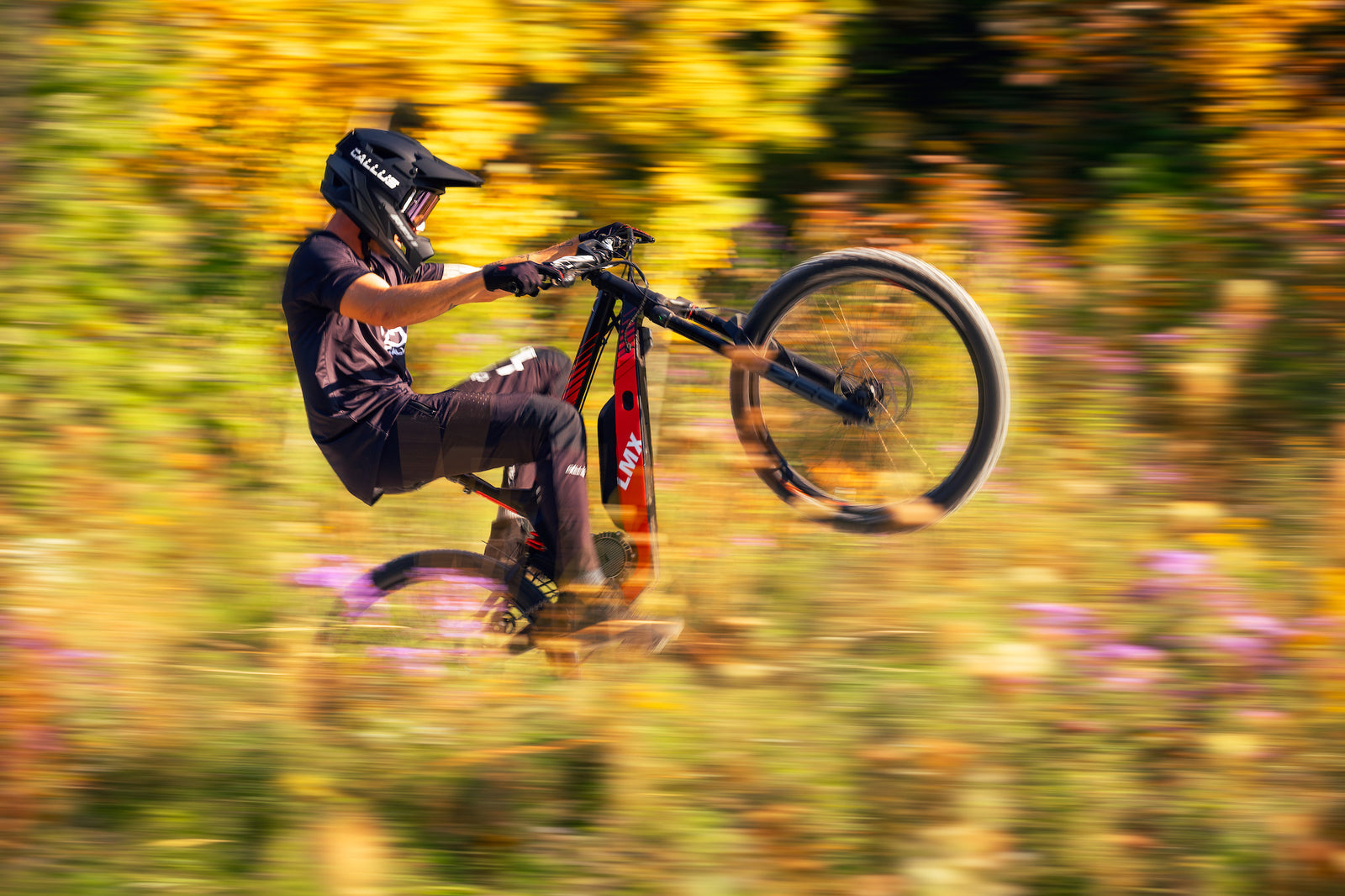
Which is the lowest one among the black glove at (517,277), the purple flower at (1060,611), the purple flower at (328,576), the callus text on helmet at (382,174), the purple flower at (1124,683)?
the purple flower at (328,576)

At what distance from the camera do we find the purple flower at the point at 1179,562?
10.8 feet

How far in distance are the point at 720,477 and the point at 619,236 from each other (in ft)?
3.08

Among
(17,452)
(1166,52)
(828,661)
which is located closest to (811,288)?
(828,661)

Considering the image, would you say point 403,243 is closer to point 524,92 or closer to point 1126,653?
point 524,92

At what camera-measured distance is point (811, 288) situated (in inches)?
135

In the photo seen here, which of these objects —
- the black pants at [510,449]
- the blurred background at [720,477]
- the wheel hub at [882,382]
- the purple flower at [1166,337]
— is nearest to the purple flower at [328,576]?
the blurred background at [720,477]

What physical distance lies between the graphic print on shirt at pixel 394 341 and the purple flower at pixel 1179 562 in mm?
2597

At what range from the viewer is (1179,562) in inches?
131

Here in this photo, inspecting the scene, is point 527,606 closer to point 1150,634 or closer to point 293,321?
point 293,321

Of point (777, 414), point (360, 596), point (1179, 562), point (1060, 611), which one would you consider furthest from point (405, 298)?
point (1179, 562)

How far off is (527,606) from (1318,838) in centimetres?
230

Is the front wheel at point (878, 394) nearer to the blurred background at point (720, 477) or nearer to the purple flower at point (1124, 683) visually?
the blurred background at point (720, 477)

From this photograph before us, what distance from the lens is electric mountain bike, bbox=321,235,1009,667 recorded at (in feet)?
11.1

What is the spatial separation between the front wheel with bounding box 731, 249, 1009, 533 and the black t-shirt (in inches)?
47.9
